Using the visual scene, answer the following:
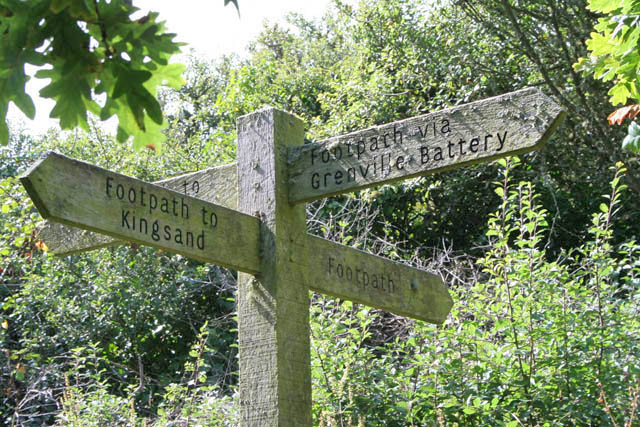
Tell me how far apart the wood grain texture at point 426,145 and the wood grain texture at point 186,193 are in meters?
0.30

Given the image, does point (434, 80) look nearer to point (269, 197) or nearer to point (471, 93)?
point (471, 93)

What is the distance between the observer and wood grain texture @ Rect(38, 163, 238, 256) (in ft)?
11.2

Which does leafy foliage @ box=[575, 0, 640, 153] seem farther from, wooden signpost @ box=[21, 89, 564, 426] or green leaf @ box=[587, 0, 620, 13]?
wooden signpost @ box=[21, 89, 564, 426]

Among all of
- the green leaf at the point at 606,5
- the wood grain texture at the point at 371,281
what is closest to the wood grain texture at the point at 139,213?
the wood grain texture at the point at 371,281

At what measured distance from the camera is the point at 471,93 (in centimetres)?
967

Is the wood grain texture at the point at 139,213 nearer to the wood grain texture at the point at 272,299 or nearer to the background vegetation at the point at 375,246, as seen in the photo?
the wood grain texture at the point at 272,299

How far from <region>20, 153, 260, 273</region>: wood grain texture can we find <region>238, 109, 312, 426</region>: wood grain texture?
0.27 ft

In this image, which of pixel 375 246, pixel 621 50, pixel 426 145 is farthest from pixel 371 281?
pixel 375 246

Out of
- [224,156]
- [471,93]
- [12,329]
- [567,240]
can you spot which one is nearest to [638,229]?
[567,240]

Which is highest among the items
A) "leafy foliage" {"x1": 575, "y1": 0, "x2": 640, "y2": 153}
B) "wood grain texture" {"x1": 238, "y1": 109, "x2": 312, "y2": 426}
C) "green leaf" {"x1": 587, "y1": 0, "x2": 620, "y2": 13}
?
"green leaf" {"x1": 587, "y1": 0, "x2": 620, "y2": 13}

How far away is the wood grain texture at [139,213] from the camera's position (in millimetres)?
2586

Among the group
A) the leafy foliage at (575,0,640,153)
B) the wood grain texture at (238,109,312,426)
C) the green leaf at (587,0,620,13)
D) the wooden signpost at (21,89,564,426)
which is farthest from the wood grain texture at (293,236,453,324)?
the green leaf at (587,0,620,13)

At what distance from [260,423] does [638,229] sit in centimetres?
761

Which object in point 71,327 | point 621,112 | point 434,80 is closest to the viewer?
point 621,112
